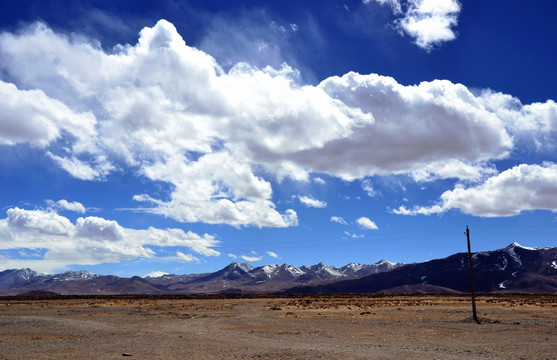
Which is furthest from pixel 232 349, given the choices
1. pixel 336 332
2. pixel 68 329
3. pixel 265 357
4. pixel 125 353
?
pixel 68 329

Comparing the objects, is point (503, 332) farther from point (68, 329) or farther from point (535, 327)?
point (68, 329)

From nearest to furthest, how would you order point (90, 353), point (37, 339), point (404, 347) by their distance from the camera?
point (90, 353)
point (404, 347)
point (37, 339)

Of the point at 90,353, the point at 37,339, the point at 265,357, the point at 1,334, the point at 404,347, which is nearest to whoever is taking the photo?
the point at 265,357

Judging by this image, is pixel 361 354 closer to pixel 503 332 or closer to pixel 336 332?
pixel 336 332

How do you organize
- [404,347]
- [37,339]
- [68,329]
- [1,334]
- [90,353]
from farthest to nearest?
[68,329], [1,334], [37,339], [404,347], [90,353]

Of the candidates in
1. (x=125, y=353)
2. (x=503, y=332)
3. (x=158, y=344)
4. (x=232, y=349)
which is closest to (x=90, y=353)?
(x=125, y=353)

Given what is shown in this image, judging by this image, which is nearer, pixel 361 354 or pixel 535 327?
pixel 361 354

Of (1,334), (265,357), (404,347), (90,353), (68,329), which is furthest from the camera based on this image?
(68,329)

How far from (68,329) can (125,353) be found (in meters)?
16.8

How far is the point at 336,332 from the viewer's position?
33094 millimetres

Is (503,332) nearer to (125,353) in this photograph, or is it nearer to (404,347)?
(404,347)

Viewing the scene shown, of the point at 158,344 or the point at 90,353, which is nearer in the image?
the point at 90,353

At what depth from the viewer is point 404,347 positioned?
2425cm

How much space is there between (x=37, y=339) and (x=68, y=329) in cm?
671
